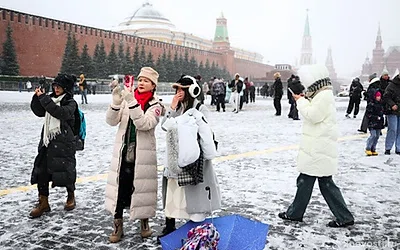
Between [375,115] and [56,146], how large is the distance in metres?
5.45

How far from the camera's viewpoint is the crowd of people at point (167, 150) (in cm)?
295

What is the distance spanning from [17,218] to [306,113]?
2885 mm

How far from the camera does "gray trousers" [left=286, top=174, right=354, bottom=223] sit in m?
3.62

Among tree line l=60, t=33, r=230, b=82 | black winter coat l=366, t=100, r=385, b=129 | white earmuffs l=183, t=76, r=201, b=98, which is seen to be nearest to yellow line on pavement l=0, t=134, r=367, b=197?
black winter coat l=366, t=100, r=385, b=129

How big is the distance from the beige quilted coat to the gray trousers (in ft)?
4.52

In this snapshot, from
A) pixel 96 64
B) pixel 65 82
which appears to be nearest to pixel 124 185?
pixel 65 82

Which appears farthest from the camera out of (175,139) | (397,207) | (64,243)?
(397,207)

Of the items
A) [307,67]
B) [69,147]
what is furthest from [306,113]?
[69,147]

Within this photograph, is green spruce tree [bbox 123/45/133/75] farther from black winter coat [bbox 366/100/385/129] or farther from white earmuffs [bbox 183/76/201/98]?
white earmuffs [bbox 183/76/201/98]

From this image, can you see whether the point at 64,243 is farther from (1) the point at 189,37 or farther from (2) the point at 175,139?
(1) the point at 189,37

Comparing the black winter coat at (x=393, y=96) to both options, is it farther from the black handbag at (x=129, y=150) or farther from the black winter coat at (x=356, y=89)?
the black winter coat at (x=356, y=89)

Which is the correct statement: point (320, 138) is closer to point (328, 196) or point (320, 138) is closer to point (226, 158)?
point (328, 196)

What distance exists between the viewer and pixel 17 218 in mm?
3773

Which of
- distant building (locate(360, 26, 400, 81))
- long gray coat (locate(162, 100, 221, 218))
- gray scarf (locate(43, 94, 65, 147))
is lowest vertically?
long gray coat (locate(162, 100, 221, 218))
